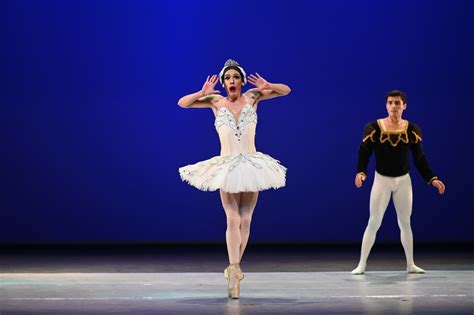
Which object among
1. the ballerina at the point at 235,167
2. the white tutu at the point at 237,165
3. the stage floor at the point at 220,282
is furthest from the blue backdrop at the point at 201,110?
the white tutu at the point at 237,165

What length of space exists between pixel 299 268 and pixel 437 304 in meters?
2.35

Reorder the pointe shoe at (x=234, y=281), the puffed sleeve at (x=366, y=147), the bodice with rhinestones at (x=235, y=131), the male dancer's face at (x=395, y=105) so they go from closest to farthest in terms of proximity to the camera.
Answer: the pointe shoe at (x=234, y=281) < the bodice with rhinestones at (x=235, y=131) < the male dancer's face at (x=395, y=105) < the puffed sleeve at (x=366, y=147)

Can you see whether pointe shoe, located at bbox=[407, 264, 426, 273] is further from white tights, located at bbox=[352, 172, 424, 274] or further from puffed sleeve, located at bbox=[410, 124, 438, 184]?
puffed sleeve, located at bbox=[410, 124, 438, 184]

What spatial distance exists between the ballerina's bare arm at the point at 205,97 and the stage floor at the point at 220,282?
4.00ft

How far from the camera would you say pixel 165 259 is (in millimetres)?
8750

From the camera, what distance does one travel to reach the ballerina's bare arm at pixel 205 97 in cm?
647

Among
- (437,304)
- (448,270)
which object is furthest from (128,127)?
(437,304)

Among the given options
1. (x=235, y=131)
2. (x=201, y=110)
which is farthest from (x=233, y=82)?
(x=201, y=110)

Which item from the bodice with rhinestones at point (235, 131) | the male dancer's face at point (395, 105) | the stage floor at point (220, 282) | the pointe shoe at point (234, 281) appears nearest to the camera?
the stage floor at point (220, 282)

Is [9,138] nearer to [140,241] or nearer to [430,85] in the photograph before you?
[140,241]

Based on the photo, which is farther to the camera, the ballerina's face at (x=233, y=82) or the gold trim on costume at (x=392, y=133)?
the gold trim on costume at (x=392, y=133)

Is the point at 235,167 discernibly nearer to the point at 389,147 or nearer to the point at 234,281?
the point at 234,281

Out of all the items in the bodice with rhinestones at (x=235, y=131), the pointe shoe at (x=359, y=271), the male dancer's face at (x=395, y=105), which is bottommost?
the pointe shoe at (x=359, y=271)

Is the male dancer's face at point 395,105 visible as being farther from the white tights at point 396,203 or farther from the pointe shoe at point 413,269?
the pointe shoe at point 413,269
